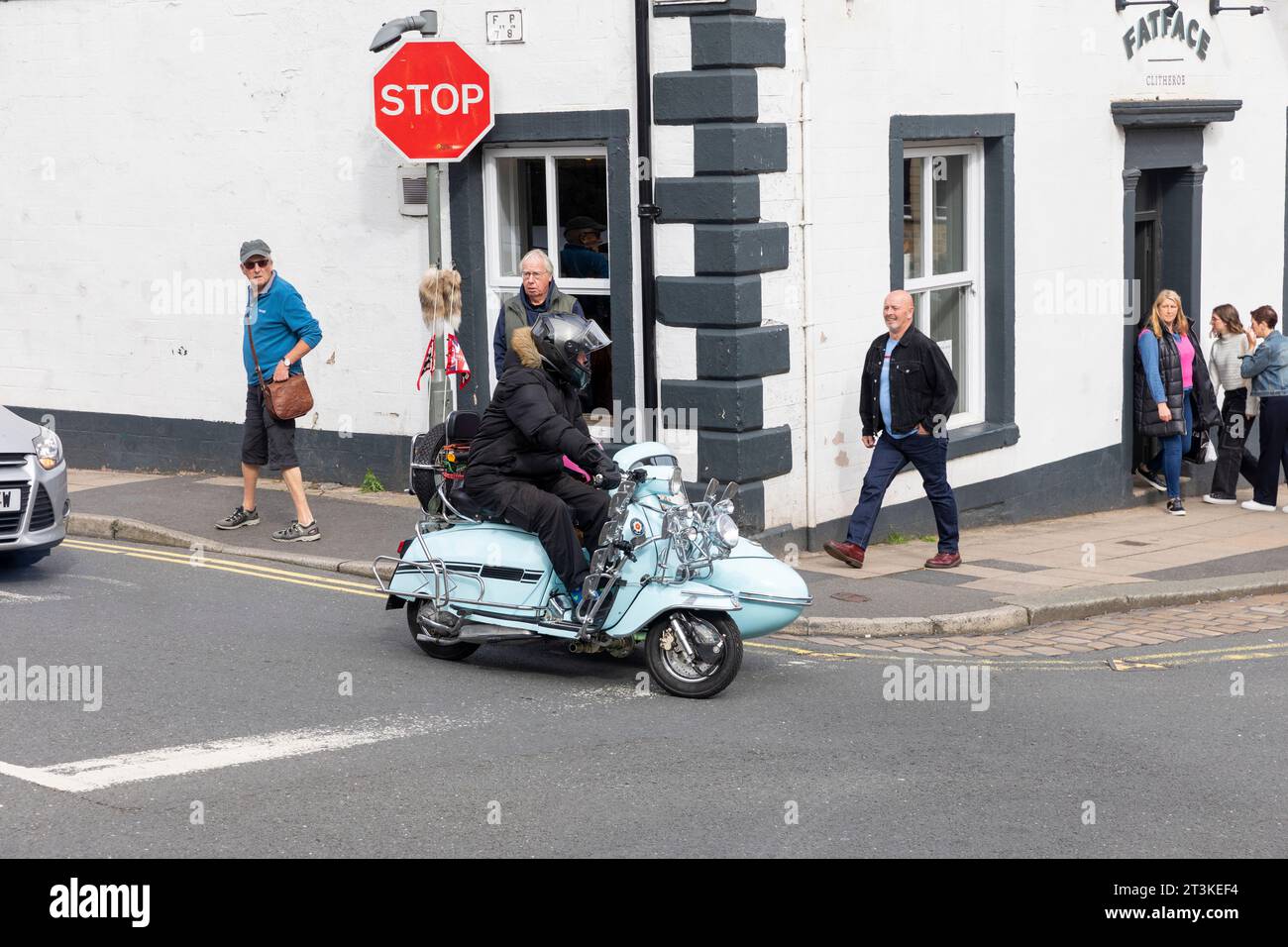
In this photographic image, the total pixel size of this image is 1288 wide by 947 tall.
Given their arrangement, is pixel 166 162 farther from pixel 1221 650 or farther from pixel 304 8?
pixel 1221 650

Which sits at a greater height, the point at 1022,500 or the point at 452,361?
the point at 452,361

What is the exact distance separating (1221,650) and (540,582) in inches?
162

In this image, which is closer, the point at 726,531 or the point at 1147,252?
the point at 726,531

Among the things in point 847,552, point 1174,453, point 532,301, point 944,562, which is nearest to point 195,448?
point 532,301

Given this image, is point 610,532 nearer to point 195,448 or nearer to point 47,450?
point 47,450

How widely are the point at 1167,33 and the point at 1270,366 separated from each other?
330cm

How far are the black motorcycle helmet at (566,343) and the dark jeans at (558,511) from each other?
1.87ft

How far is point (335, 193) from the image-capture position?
13602mm

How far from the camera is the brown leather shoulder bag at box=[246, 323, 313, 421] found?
1158cm

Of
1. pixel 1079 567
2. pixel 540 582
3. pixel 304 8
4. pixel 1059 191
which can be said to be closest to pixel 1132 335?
pixel 1059 191

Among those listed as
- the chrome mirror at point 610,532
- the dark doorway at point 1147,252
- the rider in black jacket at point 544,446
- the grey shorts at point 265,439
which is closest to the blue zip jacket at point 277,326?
the grey shorts at point 265,439

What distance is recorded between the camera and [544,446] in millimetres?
8508

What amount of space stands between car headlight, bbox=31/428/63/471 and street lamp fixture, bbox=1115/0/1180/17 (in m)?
10.0

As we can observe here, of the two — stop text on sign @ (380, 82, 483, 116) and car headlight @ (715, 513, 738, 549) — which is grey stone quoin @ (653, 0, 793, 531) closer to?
stop text on sign @ (380, 82, 483, 116)
